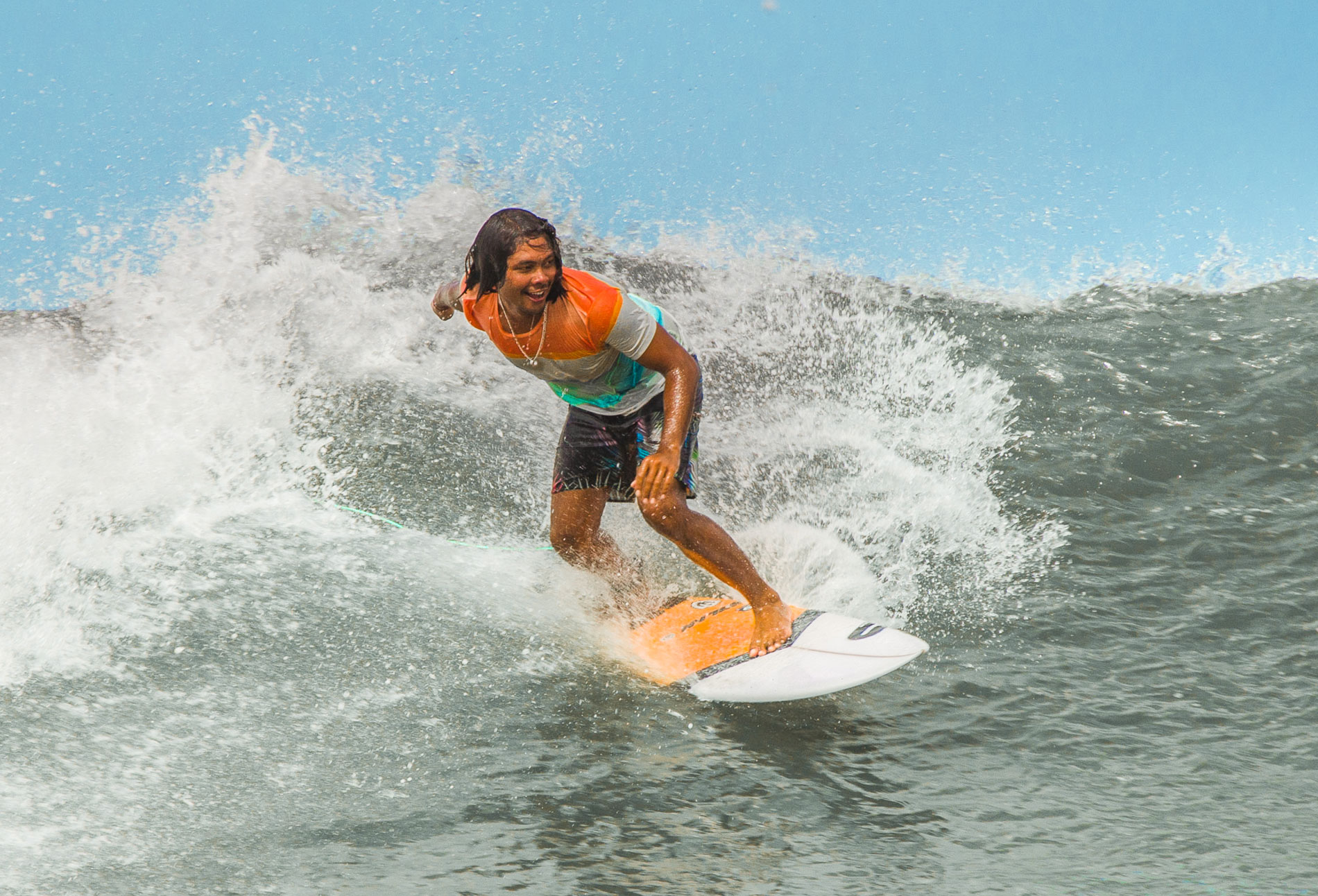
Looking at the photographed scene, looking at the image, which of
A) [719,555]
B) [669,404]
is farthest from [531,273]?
[719,555]

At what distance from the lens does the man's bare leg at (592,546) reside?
13.6 feet

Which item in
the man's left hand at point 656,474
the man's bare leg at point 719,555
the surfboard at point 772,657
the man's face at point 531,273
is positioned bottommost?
the surfboard at point 772,657

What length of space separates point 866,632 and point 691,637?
711 mm

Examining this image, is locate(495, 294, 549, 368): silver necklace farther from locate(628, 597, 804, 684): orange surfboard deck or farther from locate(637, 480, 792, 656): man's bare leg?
locate(628, 597, 804, 684): orange surfboard deck

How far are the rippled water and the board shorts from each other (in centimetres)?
63

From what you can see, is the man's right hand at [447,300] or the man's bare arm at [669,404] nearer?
the man's bare arm at [669,404]

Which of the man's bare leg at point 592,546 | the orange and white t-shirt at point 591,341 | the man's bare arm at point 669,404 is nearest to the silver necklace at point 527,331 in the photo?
the orange and white t-shirt at point 591,341

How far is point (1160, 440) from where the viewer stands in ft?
20.2

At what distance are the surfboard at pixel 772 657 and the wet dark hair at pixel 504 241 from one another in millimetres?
1493

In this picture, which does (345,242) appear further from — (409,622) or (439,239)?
(409,622)

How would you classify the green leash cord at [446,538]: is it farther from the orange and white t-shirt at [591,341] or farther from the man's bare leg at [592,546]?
the orange and white t-shirt at [591,341]

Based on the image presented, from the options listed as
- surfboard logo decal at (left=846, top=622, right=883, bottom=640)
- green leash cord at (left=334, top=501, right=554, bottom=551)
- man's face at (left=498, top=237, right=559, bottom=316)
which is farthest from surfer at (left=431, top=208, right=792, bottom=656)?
green leash cord at (left=334, top=501, right=554, bottom=551)

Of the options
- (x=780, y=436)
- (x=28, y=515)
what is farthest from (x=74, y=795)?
(x=780, y=436)

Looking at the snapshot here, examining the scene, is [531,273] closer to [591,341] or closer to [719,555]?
[591,341]
